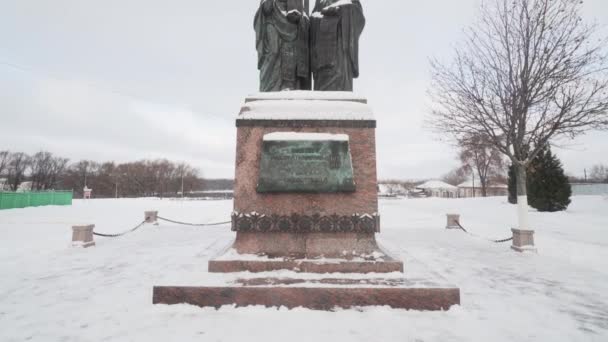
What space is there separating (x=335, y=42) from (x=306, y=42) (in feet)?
1.61

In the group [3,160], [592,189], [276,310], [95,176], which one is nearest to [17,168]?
[3,160]

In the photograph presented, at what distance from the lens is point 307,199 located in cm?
412

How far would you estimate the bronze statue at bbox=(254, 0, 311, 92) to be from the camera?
5.01 metres

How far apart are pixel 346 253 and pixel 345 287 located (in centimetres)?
72

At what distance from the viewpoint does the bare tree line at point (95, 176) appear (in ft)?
263

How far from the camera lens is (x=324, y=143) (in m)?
4.18

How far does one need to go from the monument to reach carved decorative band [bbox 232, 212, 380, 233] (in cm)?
1

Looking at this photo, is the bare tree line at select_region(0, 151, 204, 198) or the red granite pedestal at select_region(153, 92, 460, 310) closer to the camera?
the red granite pedestal at select_region(153, 92, 460, 310)

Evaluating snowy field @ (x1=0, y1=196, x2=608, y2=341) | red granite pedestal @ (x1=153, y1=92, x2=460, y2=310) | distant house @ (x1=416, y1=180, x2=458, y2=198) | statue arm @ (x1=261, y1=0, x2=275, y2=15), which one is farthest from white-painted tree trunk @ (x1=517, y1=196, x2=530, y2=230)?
distant house @ (x1=416, y1=180, x2=458, y2=198)

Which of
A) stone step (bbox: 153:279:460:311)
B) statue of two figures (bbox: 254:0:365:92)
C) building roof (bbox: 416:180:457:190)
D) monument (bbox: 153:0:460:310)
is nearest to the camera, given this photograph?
stone step (bbox: 153:279:460:311)

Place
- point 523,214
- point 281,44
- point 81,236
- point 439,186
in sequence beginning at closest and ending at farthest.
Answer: point 281,44
point 81,236
point 523,214
point 439,186

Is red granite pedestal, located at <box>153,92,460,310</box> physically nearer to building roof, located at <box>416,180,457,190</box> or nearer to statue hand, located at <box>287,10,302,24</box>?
statue hand, located at <box>287,10,302,24</box>

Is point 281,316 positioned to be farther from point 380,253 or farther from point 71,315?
point 71,315

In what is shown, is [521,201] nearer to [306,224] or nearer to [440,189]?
[306,224]
